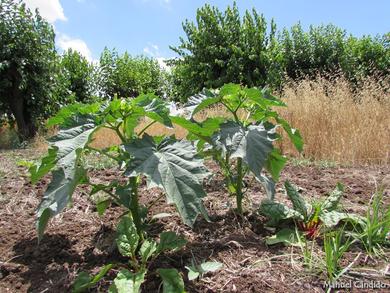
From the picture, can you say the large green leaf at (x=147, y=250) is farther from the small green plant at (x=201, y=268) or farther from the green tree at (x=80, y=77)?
the green tree at (x=80, y=77)

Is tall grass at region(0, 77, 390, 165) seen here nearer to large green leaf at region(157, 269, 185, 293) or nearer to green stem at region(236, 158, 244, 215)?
green stem at region(236, 158, 244, 215)

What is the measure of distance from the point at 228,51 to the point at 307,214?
36.9 feet

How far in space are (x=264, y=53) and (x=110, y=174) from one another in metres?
9.82

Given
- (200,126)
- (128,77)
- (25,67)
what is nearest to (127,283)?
(200,126)

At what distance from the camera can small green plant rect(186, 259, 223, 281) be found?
1600 mm

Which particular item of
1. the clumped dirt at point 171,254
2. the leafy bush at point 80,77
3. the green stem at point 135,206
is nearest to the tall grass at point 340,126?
the clumped dirt at point 171,254

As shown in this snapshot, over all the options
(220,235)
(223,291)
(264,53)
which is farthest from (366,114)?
(264,53)

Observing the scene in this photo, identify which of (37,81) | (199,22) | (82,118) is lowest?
(82,118)

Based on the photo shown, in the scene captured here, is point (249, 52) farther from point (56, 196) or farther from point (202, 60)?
point (56, 196)

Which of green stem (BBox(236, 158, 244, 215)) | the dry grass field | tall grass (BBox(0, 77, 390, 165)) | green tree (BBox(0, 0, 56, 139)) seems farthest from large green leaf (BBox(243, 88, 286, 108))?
green tree (BBox(0, 0, 56, 139))

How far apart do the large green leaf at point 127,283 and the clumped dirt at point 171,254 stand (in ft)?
0.38

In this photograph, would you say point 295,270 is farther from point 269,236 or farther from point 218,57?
point 218,57

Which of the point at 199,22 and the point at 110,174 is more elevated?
the point at 199,22

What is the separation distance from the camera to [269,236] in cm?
204
